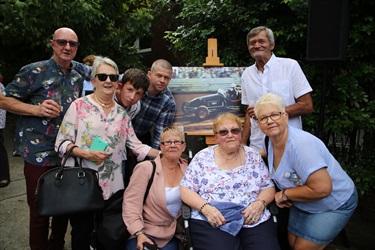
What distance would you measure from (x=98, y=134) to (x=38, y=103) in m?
0.57

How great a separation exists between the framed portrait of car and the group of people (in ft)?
2.43

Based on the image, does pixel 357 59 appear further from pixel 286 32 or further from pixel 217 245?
pixel 217 245

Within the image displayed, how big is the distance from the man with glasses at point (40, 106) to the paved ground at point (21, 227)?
1067 mm

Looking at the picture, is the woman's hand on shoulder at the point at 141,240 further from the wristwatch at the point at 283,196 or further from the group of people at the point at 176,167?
the wristwatch at the point at 283,196

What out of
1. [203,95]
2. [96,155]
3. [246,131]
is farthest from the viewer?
[203,95]

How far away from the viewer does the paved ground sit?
3.42 metres

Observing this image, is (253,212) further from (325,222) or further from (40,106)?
(40,106)

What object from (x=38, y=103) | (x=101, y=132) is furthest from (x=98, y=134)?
(x=38, y=103)

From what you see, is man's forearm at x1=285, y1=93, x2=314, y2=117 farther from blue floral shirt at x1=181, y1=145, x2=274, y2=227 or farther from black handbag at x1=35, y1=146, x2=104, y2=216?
black handbag at x1=35, y1=146, x2=104, y2=216

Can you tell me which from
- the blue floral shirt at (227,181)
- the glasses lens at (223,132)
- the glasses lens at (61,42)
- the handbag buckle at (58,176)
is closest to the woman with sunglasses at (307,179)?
the blue floral shirt at (227,181)

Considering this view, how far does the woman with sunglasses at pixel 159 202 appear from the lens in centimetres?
235

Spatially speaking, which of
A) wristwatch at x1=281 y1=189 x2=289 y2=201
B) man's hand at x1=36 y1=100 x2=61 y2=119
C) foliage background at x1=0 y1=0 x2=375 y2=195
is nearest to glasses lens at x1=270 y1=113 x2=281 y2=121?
wristwatch at x1=281 y1=189 x2=289 y2=201

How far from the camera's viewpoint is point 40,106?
93.6 inches

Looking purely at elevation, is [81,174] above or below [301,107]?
below
